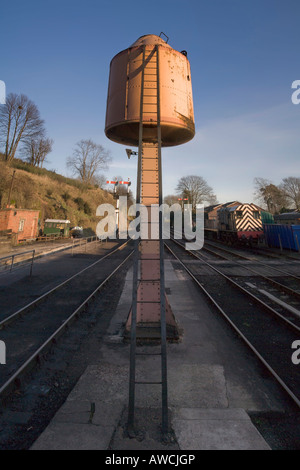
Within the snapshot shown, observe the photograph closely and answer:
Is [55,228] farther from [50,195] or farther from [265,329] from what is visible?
[265,329]

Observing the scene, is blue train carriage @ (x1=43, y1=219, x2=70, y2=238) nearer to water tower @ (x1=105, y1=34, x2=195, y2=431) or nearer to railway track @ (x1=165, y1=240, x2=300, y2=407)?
railway track @ (x1=165, y1=240, x2=300, y2=407)

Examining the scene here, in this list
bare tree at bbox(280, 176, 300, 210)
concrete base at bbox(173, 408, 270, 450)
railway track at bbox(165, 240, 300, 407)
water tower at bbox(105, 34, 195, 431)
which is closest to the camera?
concrete base at bbox(173, 408, 270, 450)

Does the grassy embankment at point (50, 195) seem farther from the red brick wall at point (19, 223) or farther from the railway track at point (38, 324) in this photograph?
the railway track at point (38, 324)

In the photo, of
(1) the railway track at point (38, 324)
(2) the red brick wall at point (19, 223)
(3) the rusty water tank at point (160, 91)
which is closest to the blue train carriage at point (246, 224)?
(1) the railway track at point (38, 324)

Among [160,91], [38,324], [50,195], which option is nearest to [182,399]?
[38,324]

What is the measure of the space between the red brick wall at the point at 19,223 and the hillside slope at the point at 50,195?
11.8 ft

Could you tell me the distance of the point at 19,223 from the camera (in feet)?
78.2

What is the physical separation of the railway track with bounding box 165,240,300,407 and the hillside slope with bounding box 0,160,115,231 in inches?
1061

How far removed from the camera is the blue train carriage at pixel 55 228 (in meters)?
28.9

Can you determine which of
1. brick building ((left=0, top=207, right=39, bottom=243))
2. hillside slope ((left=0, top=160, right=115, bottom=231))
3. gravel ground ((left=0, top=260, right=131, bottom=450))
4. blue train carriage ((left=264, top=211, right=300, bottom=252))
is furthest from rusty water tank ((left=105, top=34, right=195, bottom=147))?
hillside slope ((left=0, top=160, right=115, bottom=231))

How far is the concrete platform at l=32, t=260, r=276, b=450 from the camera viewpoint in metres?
2.80

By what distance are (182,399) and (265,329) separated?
3623 mm

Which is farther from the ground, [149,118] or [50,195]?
[50,195]
